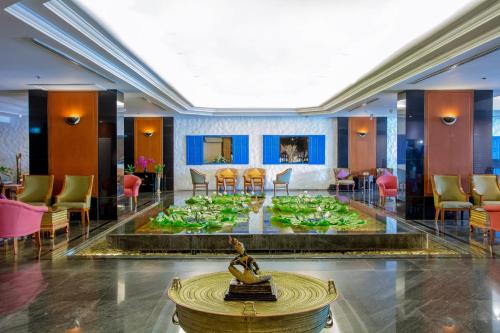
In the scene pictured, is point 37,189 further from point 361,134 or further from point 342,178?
Result: point 361,134

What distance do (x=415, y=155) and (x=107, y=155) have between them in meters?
6.28

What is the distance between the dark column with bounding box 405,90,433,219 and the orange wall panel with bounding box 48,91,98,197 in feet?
20.8

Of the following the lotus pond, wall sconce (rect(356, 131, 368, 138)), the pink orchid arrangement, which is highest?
wall sconce (rect(356, 131, 368, 138))

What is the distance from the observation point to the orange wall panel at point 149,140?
16.9 metres

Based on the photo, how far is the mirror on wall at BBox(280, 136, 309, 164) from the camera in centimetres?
1723

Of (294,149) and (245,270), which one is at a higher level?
(294,149)

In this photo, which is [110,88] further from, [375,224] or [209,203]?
[375,224]

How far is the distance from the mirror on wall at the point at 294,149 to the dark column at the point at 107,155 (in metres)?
8.37

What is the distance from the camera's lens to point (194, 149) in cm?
1706

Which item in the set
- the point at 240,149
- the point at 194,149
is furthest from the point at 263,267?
the point at 194,149

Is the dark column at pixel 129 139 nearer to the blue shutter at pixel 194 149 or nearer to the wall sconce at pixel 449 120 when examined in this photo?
the blue shutter at pixel 194 149

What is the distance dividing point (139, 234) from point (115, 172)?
3.60m

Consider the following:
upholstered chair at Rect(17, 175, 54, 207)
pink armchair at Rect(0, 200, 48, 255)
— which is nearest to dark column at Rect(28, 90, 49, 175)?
upholstered chair at Rect(17, 175, 54, 207)

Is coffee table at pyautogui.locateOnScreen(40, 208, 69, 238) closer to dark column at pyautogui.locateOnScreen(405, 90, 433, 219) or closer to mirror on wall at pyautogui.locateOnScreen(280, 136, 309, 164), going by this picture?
dark column at pyautogui.locateOnScreen(405, 90, 433, 219)
